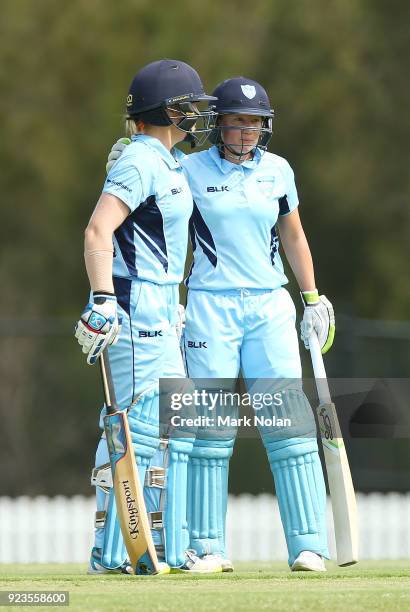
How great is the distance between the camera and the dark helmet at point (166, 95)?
251 inches

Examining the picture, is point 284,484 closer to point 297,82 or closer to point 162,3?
point 297,82

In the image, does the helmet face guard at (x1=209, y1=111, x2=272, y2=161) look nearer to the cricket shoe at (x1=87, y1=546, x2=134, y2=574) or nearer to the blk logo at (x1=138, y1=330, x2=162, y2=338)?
the blk logo at (x1=138, y1=330, x2=162, y2=338)

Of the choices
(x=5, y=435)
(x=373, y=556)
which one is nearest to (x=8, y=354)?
(x=5, y=435)

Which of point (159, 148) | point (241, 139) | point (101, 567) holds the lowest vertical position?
point (101, 567)

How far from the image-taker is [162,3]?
2400 centimetres

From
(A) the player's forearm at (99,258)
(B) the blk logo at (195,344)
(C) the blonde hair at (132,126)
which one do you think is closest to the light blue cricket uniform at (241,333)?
(B) the blk logo at (195,344)

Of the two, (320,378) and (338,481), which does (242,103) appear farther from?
(338,481)

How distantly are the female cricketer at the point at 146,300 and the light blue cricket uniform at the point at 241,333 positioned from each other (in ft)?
0.75

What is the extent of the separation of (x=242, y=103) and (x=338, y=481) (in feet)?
5.49

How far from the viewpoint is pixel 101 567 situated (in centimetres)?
625

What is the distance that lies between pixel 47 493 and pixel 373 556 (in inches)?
220

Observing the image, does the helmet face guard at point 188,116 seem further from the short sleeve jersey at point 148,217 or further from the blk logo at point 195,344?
the blk logo at point 195,344

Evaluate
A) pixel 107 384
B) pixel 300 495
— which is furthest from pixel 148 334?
pixel 300 495

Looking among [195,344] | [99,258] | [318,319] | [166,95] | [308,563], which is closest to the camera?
[99,258]
